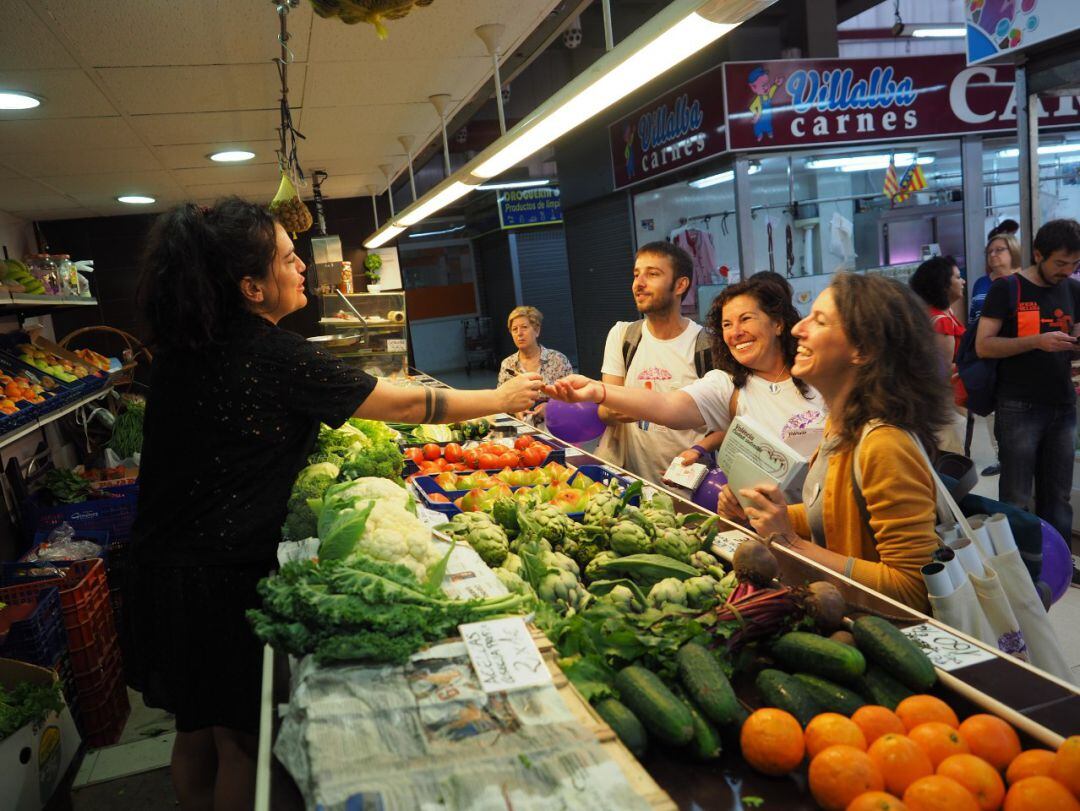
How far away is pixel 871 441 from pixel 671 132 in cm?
751

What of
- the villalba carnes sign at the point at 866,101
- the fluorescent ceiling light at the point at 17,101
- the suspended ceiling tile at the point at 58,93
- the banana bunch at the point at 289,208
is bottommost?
the banana bunch at the point at 289,208

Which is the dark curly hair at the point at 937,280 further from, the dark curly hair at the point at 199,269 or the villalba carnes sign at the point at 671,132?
the dark curly hair at the point at 199,269

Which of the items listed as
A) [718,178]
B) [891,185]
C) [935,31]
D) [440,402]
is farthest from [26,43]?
[935,31]

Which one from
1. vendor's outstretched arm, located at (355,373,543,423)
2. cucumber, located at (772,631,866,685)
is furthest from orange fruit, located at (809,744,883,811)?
vendor's outstretched arm, located at (355,373,543,423)

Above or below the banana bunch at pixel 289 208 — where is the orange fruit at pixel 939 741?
below

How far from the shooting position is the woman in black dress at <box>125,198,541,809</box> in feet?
7.57

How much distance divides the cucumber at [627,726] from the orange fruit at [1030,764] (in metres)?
0.59

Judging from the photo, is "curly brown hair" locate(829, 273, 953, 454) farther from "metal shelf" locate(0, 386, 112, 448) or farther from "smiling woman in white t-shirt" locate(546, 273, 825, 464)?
"metal shelf" locate(0, 386, 112, 448)

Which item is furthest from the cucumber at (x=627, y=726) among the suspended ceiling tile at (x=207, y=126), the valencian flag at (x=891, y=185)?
the valencian flag at (x=891, y=185)

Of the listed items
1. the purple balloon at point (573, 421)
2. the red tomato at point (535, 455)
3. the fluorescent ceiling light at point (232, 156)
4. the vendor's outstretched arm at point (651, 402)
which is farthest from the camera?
the fluorescent ceiling light at point (232, 156)

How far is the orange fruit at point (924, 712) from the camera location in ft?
4.42

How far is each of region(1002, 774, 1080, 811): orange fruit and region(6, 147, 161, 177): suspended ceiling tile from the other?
6.52 m

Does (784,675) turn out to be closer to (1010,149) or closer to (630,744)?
(630,744)

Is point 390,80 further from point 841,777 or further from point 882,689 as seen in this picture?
point 841,777
